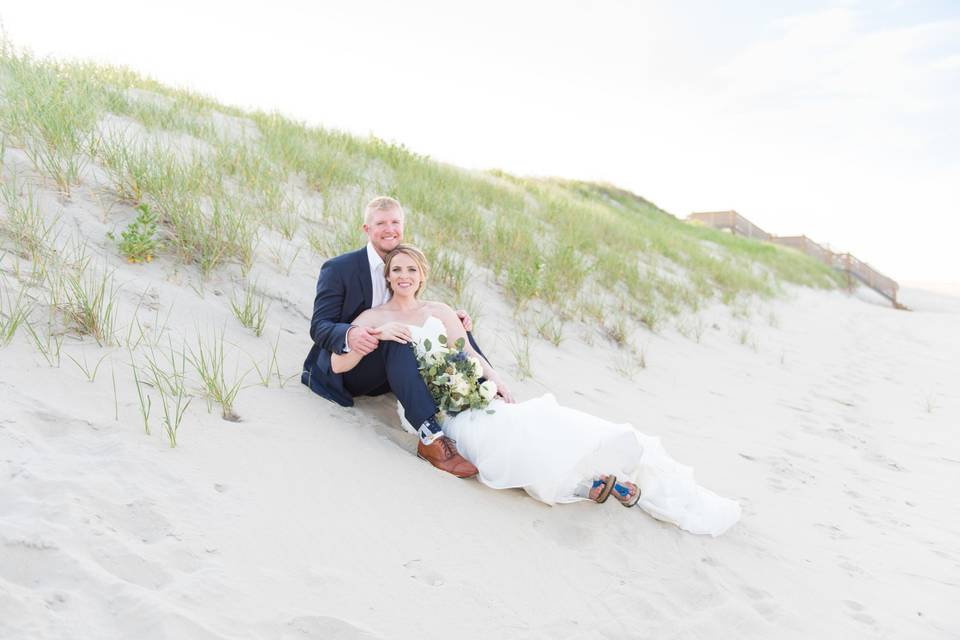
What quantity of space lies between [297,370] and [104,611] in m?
2.07

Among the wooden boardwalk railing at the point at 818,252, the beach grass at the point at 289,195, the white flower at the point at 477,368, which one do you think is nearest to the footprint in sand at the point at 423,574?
the white flower at the point at 477,368

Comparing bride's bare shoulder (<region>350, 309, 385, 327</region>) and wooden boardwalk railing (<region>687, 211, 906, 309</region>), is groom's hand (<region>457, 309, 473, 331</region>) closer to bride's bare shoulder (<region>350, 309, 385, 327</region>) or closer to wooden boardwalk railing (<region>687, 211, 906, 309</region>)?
bride's bare shoulder (<region>350, 309, 385, 327</region>)

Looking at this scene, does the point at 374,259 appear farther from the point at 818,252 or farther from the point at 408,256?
the point at 818,252

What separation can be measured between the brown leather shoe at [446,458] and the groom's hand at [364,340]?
52 cm

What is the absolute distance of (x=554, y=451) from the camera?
9.37ft

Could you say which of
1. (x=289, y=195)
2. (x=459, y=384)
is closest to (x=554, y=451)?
(x=459, y=384)

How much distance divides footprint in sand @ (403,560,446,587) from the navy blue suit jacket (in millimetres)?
1260

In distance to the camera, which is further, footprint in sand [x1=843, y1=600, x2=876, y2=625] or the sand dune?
footprint in sand [x1=843, y1=600, x2=876, y2=625]

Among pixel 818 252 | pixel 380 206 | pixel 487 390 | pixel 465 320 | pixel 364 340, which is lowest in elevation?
pixel 487 390

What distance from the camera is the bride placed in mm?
2863

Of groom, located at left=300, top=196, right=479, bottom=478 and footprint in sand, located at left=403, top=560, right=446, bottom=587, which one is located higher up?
groom, located at left=300, top=196, right=479, bottom=478

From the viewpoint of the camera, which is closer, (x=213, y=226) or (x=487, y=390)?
(x=487, y=390)

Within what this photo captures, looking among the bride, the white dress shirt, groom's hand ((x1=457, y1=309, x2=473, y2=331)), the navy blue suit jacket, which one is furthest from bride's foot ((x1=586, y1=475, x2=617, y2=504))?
the white dress shirt

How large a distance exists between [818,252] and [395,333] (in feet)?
87.6
